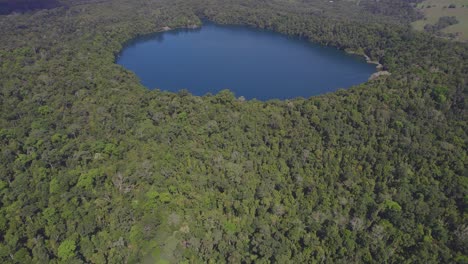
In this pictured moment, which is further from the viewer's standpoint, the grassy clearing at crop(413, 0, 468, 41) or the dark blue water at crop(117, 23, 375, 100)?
the grassy clearing at crop(413, 0, 468, 41)

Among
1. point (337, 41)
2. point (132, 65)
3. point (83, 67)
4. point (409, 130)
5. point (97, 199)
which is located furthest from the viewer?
point (337, 41)

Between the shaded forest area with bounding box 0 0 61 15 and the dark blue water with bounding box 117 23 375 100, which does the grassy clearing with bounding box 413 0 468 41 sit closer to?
the dark blue water with bounding box 117 23 375 100

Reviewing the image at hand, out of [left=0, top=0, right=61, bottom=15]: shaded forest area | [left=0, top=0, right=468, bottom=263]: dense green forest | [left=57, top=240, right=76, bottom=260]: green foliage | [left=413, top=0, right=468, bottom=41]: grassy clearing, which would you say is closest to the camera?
[left=57, top=240, right=76, bottom=260]: green foliage

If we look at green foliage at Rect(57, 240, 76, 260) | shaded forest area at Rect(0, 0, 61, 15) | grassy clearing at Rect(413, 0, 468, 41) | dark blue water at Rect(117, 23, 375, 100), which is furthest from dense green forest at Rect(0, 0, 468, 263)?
shaded forest area at Rect(0, 0, 61, 15)

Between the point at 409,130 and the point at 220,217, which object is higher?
the point at 409,130

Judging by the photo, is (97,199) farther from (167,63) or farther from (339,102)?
(167,63)

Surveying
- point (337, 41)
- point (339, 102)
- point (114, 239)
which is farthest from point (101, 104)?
point (337, 41)

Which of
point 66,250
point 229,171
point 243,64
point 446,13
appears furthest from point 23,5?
point 446,13
